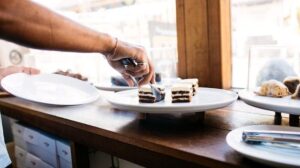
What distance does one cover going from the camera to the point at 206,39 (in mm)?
1173

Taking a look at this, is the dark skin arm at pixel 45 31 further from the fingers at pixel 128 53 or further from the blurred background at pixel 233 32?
the blurred background at pixel 233 32

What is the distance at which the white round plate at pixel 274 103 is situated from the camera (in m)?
0.59

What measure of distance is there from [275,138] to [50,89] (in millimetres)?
1019

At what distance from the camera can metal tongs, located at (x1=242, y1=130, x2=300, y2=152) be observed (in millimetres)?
468

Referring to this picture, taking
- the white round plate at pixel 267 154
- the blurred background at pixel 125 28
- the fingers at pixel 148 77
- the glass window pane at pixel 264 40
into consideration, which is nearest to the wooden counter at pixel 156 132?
the white round plate at pixel 267 154

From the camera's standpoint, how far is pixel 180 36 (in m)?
1.27

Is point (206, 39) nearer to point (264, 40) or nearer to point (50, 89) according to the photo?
point (264, 40)

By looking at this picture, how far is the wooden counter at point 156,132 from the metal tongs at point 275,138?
4 cm

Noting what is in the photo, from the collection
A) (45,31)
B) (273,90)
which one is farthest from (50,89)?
(273,90)

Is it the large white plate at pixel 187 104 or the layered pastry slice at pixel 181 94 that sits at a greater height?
the layered pastry slice at pixel 181 94

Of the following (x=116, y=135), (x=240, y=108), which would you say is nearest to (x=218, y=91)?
(x=240, y=108)

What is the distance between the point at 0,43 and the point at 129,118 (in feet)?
6.20

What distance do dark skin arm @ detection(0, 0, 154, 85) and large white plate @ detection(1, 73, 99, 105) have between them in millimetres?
393

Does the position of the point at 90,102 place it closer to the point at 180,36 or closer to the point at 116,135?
the point at 116,135
